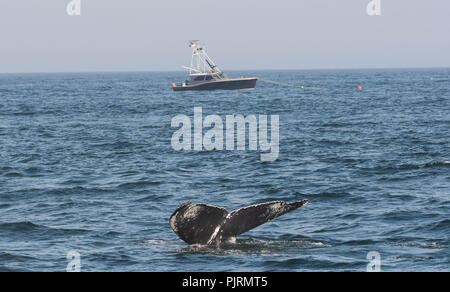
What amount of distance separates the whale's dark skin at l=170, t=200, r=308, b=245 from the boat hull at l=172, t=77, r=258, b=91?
96648mm

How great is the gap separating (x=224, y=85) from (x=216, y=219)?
100 metres

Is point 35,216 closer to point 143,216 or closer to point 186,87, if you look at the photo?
point 143,216

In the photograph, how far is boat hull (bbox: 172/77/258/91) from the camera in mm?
110331

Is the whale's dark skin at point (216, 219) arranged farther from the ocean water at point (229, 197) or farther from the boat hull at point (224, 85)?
the boat hull at point (224, 85)

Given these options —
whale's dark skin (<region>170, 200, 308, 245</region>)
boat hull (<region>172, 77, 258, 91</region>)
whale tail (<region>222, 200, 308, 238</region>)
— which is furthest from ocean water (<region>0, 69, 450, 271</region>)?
boat hull (<region>172, 77, 258, 91</region>)

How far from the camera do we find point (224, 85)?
368ft

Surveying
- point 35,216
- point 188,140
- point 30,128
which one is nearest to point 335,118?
point 188,140

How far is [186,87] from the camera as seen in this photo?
11412 cm

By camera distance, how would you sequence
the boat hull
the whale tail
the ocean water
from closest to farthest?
the whale tail
the ocean water
the boat hull

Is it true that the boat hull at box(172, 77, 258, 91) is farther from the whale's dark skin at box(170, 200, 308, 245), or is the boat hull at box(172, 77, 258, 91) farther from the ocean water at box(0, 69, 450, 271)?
the whale's dark skin at box(170, 200, 308, 245)

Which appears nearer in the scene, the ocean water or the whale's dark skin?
the whale's dark skin

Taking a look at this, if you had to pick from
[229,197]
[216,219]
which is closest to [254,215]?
[216,219]

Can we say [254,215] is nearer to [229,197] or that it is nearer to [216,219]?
[216,219]

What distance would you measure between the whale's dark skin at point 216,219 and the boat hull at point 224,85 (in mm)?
96648
